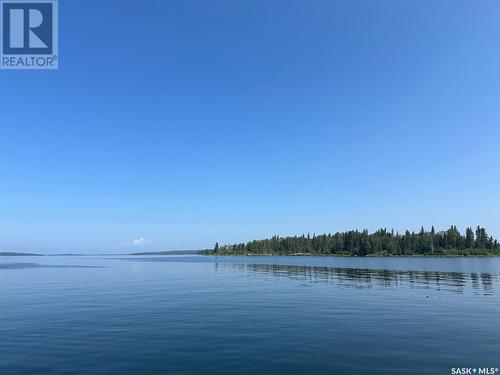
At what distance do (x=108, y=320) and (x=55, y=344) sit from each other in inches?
379

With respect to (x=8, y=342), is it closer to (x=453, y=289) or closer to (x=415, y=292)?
(x=415, y=292)

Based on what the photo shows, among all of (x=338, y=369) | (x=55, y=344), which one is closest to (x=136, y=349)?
(x=55, y=344)

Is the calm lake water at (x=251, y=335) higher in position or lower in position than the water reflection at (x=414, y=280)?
higher

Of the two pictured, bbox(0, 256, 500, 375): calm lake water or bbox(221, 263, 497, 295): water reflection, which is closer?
bbox(0, 256, 500, 375): calm lake water

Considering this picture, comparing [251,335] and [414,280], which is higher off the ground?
[251,335]

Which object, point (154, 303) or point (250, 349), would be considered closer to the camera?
point (250, 349)

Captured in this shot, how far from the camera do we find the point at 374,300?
167 feet

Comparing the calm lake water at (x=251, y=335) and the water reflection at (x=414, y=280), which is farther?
the water reflection at (x=414, y=280)

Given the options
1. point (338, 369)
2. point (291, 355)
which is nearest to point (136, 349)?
point (291, 355)

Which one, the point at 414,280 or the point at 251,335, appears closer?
the point at 251,335

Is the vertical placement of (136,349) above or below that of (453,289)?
above

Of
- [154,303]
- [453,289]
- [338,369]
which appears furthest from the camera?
[453,289]

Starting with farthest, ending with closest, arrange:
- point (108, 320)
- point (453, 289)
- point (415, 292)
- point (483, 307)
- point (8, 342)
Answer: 1. point (453, 289)
2. point (415, 292)
3. point (483, 307)
4. point (108, 320)
5. point (8, 342)

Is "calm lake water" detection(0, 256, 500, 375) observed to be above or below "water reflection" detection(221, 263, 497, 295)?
above
